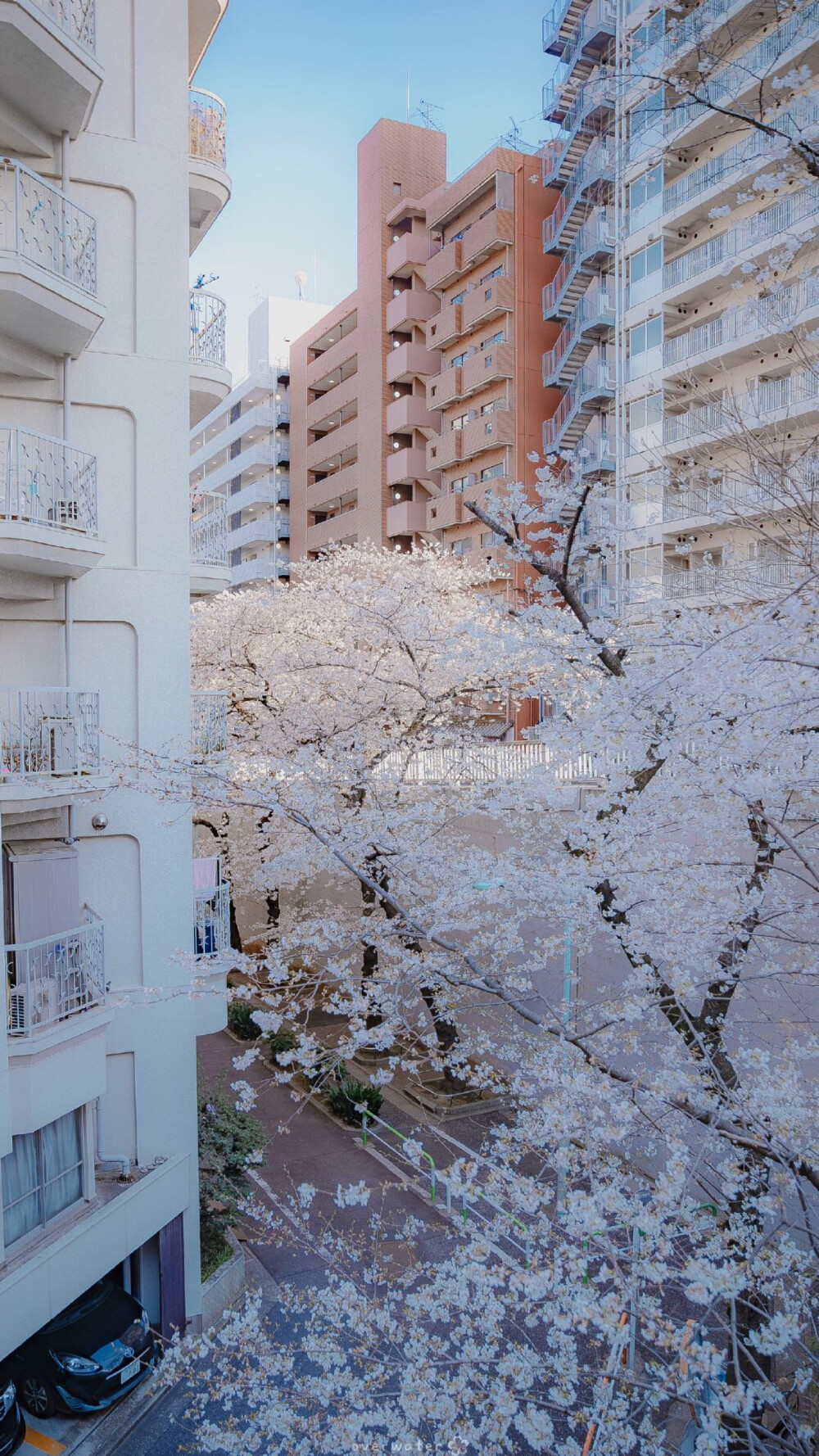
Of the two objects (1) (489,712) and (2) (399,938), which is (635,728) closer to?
(2) (399,938)

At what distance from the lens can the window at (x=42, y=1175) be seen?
730 centimetres

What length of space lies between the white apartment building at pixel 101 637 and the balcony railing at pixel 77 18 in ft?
0.09

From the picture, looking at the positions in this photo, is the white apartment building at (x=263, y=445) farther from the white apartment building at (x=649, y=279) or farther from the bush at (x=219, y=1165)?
the bush at (x=219, y=1165)

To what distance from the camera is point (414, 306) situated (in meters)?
31.2

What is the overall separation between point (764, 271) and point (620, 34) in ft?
65.8

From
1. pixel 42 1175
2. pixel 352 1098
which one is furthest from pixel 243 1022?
pixel 42 1175

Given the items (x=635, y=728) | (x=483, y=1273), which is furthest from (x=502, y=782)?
(x=483, y=1273)

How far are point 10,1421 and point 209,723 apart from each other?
627 centimetres

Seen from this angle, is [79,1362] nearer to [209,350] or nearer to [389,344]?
[209,350]

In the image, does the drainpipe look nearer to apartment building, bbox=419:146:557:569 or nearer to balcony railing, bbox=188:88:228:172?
balcony railing, bbox=188:88:228:172

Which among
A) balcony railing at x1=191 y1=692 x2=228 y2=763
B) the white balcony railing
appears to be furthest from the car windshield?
the white balcony railing

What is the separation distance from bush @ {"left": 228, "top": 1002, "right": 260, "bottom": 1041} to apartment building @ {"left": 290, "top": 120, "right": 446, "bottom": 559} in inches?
688

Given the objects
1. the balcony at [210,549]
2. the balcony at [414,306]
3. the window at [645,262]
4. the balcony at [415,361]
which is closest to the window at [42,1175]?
the balcony at [210,549]

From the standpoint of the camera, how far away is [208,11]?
32.0ft
